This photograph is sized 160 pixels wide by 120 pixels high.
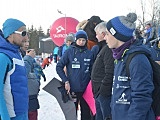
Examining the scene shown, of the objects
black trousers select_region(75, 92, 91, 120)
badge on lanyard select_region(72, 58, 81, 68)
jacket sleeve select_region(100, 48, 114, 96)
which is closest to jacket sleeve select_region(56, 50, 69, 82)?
badge on lanyard select_region(72, 58, 81, 68)

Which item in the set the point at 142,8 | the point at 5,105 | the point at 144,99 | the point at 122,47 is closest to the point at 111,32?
the point at 122,47

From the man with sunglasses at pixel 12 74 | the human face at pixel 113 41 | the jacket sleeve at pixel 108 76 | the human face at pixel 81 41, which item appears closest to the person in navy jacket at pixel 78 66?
the human face at pixel 81 41

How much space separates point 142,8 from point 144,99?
2907cm

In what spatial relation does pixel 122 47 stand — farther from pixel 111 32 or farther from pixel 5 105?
pixel 5 105

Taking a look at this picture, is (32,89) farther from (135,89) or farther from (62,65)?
(135,89)

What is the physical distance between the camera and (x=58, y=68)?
5.38 m

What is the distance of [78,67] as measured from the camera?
524 cm

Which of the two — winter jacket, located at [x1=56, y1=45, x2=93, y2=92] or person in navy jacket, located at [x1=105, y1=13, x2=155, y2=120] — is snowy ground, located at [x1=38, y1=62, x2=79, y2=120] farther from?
person in navy jacket, located at [x1=105, y1=13, x2=155, y2=120]

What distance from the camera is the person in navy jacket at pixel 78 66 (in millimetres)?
5230

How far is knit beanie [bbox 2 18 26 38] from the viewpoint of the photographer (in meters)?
3.35

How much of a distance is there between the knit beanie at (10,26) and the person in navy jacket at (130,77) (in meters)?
1.00

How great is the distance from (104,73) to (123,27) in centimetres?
133

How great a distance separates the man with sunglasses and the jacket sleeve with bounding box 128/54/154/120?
1206mm

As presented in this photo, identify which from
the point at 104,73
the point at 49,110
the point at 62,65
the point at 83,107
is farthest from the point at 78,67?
the point at 49,110
